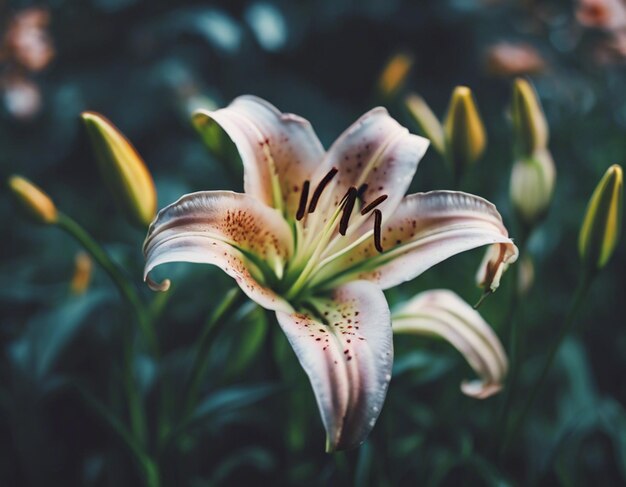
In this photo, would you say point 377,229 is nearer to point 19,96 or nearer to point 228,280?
point 228,280

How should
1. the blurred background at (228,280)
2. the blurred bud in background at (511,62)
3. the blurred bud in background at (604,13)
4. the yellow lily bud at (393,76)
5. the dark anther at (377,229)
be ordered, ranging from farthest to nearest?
the blurred bud in background at (511,62)
the blurred bud in background at (604,13)
the yellow lily bud at (393,76)
the blurred background at (228,280)
the dark anther at (377,229)

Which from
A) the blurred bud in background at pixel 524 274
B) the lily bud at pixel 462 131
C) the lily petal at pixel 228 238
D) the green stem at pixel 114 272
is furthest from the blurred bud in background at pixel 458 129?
the green stem at pixel 114 272

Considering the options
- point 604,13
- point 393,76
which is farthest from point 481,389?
point 604,13

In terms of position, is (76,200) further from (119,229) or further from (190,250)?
(190,250)

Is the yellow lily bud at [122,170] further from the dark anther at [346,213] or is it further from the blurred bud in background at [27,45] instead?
the blurred bud in background at [27,45]

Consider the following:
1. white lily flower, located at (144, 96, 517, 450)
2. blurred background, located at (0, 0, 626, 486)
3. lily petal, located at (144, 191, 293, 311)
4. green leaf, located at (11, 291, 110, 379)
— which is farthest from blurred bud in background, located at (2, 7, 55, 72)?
lily petal, located at (144, 191, 293, 311)

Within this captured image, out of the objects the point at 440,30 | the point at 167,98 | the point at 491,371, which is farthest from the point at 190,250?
the point at 440,30
